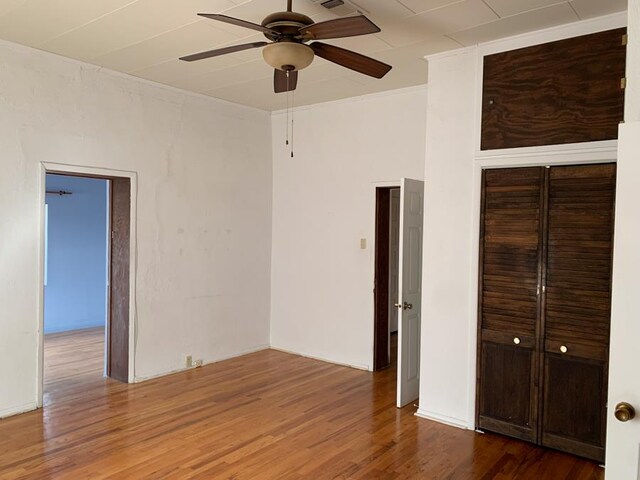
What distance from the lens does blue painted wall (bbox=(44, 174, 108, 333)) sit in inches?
288

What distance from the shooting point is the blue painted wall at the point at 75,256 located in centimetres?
730

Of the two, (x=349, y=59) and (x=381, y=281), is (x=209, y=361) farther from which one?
(x=349, y=59)

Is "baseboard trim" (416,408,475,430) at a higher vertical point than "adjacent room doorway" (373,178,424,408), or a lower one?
lower

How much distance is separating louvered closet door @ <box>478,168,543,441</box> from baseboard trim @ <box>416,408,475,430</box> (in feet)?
0.40

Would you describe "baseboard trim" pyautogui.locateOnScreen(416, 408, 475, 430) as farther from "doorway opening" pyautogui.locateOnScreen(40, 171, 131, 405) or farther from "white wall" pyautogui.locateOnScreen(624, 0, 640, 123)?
"doorway opening" pyautogui.locateOnScreen(40, 171, 131, 405)

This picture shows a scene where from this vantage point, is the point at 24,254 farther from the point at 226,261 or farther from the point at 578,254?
the point at 578,254

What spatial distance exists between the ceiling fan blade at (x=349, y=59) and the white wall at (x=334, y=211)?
2.18 meters

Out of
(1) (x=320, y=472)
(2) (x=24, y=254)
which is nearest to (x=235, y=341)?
(2) (x=24, y=254)

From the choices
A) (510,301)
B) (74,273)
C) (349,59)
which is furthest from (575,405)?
(74,273)

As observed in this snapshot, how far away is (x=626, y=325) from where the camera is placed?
1703 millimetres

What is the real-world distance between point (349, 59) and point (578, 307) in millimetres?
2272

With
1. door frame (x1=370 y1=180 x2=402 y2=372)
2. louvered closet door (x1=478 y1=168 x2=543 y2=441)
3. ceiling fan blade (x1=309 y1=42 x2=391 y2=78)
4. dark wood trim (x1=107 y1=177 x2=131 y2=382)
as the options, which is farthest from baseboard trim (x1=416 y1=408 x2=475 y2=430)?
dark wood trim (x1=107 y1=177 x2=131 y2=382)

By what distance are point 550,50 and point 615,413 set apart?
8.98 feet

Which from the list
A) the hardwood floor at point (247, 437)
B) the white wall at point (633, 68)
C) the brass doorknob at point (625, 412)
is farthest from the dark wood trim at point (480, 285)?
the brass doorknob at point (625, 412)
